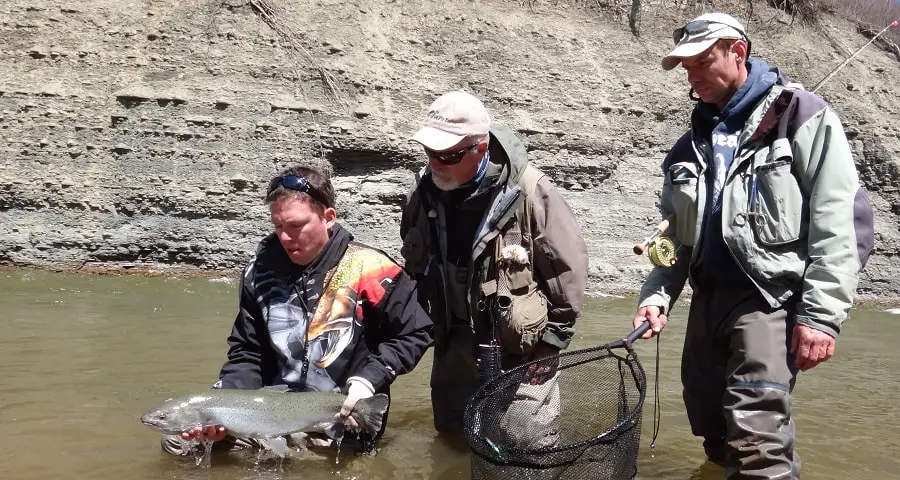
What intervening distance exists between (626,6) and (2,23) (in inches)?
495

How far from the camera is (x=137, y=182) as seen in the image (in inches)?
560

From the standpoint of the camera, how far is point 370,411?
12.9ft

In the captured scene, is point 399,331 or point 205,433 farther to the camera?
point 399,331

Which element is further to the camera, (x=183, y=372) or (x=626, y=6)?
(x=626, y=6)

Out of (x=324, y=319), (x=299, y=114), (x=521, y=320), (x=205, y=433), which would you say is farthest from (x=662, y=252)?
(x=299, y=114)

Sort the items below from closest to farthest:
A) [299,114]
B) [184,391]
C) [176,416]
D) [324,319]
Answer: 1. [176,416]
2. [324,319]
3. [184,391]
4. [299,114]

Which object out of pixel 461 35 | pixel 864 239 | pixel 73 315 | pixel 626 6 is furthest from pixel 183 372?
pixel 626 6

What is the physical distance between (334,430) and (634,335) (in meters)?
1.54

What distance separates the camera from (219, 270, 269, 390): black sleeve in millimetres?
4117

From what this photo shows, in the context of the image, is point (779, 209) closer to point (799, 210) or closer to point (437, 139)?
point (799, 210)

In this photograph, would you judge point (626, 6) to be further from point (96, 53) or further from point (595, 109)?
point (96, 53)

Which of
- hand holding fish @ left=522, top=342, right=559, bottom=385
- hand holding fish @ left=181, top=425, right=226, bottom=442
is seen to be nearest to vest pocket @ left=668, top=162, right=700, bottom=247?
hand holding fish @ left=522, top=342, right=559, bottom=385

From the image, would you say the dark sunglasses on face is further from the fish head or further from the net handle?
the fish head

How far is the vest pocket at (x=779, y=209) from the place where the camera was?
3428 millimetres
